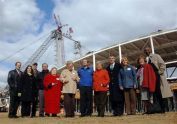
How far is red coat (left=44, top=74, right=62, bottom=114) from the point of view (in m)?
11.9

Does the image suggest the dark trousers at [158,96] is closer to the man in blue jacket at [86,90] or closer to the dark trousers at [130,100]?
the dark trousers at [130,100]

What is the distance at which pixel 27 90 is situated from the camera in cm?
1182

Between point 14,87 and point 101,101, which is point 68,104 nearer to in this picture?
point 101,101

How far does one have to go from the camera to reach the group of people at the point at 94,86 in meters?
10.5

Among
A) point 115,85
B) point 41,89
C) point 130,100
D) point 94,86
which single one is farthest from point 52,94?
point 130,100

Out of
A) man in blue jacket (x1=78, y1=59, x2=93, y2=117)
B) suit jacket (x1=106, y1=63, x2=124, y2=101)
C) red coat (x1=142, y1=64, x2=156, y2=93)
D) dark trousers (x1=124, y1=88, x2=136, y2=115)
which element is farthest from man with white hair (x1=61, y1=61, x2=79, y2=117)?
red coat (x1=142, y1=64, x2=156, y2=93)

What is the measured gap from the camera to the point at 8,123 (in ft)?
31.5

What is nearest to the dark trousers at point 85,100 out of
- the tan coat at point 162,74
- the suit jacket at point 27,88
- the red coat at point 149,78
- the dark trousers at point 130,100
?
the dark trousers at point 130,100

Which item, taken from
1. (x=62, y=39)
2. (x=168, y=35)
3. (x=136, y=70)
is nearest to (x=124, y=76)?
(x=136, y=70)

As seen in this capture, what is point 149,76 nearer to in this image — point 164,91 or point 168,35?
point 164,91

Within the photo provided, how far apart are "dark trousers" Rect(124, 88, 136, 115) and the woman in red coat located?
236 cm

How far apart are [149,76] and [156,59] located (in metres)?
0.53

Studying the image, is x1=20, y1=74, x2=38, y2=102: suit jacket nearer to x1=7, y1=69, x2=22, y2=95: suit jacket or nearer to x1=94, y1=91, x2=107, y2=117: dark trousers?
x1=7, y1=69, x2=22, y2=95: suit jacket

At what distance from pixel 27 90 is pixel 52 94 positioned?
0.79 m
